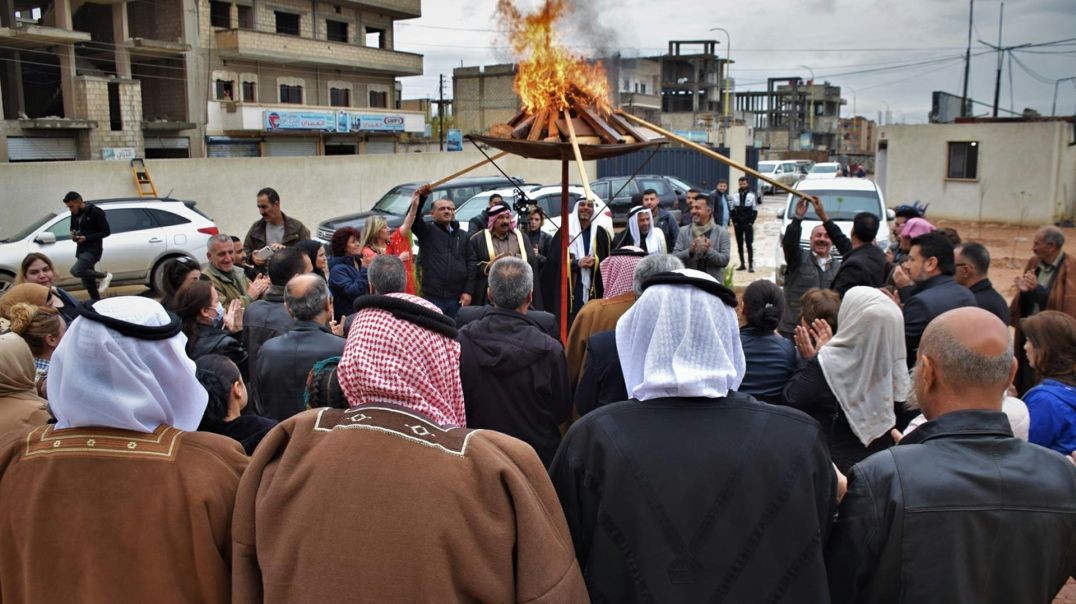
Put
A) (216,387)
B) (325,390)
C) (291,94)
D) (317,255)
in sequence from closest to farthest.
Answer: (325,390) → (216,387) → (317,255) → (291,94)

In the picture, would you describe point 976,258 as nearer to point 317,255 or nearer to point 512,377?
point 512,377

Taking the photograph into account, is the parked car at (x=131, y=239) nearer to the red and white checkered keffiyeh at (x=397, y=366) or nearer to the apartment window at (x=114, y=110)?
the red and white checkered keffiyeh at (x=397, y=366)

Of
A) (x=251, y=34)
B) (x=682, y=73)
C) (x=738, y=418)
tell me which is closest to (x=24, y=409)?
(x=738, y=418)

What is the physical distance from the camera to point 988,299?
580cm

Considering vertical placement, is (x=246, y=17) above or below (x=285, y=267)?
above

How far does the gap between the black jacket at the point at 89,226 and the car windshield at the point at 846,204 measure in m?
11.9

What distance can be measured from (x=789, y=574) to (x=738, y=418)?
462 mm

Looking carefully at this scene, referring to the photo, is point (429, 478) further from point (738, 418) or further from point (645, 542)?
point (738, 418)

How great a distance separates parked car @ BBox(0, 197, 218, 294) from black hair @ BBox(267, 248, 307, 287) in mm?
9007

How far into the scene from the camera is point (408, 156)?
25.8 metres

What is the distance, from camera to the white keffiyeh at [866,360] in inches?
160

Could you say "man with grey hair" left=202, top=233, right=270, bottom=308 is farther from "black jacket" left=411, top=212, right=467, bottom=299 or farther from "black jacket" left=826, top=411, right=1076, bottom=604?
"black jacket" left=826, top=411, right=1076, bottom=604

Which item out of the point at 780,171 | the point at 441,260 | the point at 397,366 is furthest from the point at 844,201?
the point at 780,171

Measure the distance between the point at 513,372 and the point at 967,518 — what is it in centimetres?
225
